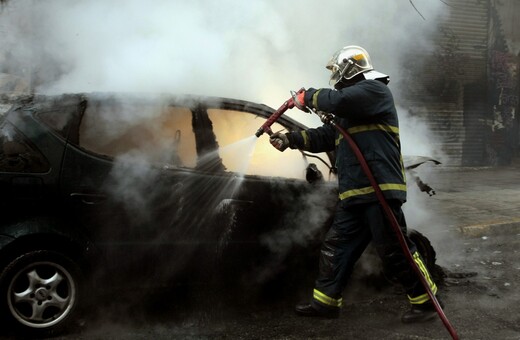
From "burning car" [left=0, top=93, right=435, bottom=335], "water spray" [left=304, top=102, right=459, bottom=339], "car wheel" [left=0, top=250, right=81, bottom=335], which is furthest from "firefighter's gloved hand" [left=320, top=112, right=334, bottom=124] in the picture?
"car wheel" [left=0, top=250, right=81, bottom=335]

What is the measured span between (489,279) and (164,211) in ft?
9.53

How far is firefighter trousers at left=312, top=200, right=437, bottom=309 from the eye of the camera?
3199 millimetres

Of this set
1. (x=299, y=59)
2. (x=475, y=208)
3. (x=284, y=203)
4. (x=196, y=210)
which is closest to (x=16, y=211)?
(x=196, y=210)

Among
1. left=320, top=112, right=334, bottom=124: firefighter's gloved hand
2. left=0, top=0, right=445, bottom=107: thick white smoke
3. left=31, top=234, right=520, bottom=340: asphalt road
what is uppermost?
left=0, top=0, right=445, bottom=107: thick white smoke

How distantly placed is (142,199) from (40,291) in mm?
795

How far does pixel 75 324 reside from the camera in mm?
3242

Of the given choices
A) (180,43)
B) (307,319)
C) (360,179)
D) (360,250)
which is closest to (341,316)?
(307,319)

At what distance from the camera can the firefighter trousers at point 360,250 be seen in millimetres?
3199

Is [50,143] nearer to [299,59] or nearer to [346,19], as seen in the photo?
[299,59]

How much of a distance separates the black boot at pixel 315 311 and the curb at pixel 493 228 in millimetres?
3147

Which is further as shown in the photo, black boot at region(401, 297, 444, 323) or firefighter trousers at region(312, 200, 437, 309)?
black boot at region(401, 297, 444, 323)

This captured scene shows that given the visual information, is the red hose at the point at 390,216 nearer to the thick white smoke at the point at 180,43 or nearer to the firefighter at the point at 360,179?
the firefighter at the point at 360,179

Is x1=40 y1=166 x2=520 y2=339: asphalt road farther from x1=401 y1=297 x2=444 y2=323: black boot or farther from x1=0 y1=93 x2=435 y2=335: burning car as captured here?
x1=0 y1=93 x2=435 y2=335: burning car

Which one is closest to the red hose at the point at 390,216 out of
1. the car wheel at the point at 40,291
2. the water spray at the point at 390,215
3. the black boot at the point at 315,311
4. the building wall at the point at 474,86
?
the water spray at the point at 390,215
